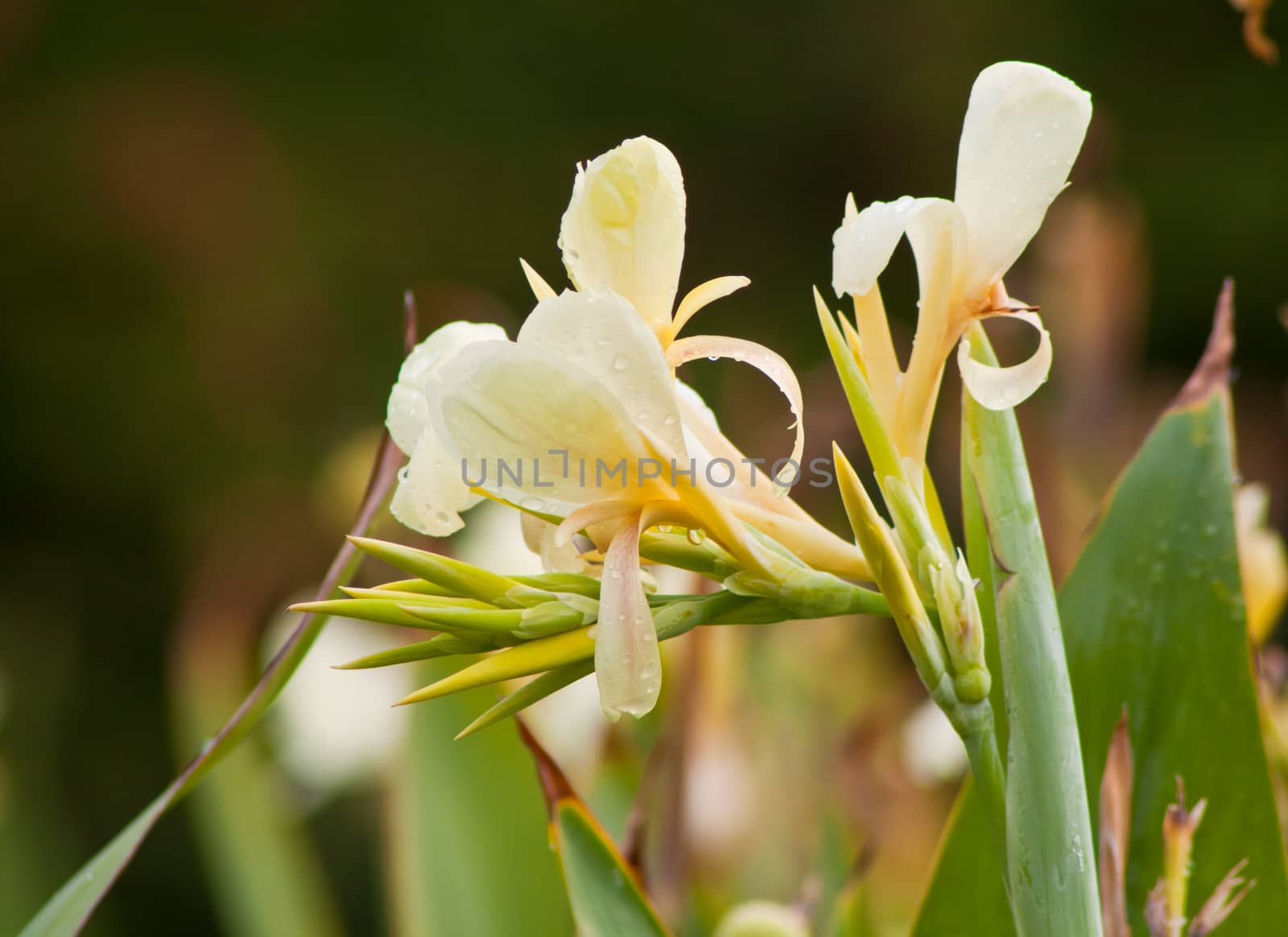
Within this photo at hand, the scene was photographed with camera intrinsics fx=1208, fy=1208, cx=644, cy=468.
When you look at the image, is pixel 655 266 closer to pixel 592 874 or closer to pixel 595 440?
pixel 595 440

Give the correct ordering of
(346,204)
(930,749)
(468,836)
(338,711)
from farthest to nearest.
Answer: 1. (346,204)
2. (338,711)
3. (930,749)
4. (468,836)

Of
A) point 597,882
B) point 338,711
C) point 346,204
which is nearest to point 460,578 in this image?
point 597,882

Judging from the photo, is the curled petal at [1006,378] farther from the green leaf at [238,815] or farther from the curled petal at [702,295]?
the green leaf at [238,815]

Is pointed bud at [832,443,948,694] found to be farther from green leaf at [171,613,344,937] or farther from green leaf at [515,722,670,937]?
green leaf at [171,613,344,937]

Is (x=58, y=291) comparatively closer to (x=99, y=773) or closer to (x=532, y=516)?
(x=99, y=773)

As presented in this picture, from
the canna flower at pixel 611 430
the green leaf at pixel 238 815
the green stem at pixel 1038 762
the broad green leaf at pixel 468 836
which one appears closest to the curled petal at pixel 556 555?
the canna flower at pixel 611 430

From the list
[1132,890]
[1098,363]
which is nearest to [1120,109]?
[1098,363]

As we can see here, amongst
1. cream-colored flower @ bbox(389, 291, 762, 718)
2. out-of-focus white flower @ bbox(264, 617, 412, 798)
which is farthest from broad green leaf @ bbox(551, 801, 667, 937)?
out-of-focus white flower @ bbox(264, 617, 412, 798)

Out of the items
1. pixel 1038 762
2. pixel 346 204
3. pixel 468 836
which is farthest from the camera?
pixel 346 204
